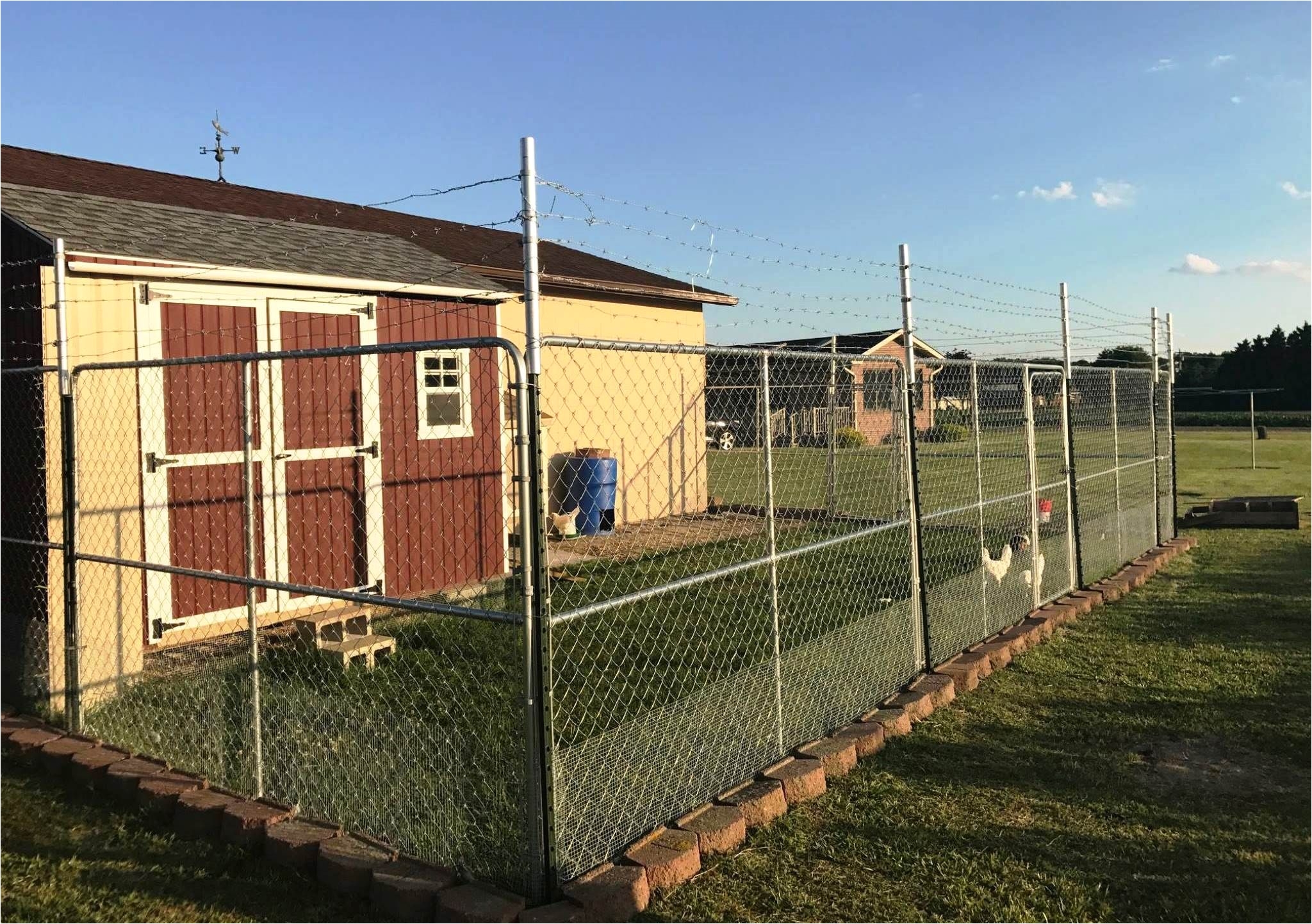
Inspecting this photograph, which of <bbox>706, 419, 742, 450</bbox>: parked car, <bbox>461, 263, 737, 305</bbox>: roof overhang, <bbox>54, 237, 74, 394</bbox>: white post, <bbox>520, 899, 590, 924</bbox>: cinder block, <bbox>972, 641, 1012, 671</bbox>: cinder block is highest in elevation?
<bbox>461, 263, 737, 305</bbox>: roof overhang

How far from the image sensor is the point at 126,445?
20.4 feet

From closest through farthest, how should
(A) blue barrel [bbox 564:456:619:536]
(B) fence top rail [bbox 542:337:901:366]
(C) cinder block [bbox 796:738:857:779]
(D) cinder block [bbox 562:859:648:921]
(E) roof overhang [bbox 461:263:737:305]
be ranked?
(D) cinder block [bbox 562:859:648:921] < (B) fence top rail [bbox 542:337:901:366] < (C) cinder block [bbox 796:738:857:779] < (E) roof overhang [bbox 461:263:737:305] < (A) blue barrel [bbox 564:456:619:536]

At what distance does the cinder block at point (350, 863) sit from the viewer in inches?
139

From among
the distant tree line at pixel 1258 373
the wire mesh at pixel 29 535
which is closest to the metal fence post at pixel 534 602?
the wire mesh at pixel 29 535

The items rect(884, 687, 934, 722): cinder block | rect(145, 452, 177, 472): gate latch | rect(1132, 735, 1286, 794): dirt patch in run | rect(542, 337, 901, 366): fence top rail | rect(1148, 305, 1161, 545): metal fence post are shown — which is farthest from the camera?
rect(1148, 305, 1161, 545): metal fence post

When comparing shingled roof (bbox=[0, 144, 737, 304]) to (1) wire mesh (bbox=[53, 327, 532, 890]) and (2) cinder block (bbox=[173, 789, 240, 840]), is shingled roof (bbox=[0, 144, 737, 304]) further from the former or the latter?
(2) cinder block (bbox=[173, 789, 240, 840])

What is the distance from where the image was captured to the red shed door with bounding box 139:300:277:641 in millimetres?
6508

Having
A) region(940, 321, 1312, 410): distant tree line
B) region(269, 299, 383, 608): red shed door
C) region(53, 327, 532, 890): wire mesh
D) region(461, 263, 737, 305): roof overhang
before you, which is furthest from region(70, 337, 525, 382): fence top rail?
region(940, 321, 1312, 410): distant tree line

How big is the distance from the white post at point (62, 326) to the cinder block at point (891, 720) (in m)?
4.72

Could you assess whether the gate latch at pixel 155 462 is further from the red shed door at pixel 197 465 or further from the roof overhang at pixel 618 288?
the roof overhang at pixel 618 288

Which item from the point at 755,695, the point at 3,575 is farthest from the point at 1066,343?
the point at 3,575

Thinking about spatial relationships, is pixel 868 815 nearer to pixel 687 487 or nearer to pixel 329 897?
pixel 329 897

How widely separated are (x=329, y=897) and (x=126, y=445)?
3900mm

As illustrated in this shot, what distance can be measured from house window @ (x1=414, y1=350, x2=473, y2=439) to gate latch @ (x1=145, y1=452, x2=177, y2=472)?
2275 mm
